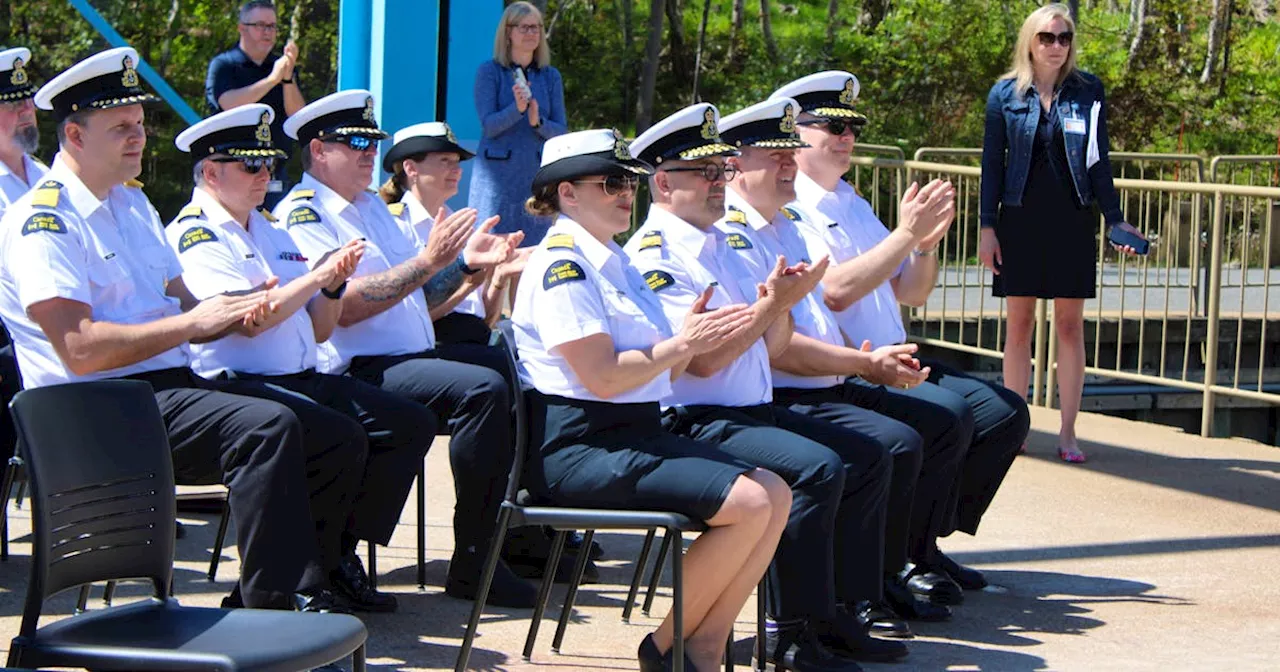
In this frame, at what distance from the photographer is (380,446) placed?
495 cm

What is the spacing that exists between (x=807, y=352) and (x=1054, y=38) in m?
2.90

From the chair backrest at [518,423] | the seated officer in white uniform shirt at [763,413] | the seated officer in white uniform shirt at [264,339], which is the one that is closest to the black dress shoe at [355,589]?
the seated officer in white uniform shirt at [264,339]

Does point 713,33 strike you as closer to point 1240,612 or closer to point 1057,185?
point 1057,185

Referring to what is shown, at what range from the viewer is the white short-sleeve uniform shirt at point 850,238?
17.7ft

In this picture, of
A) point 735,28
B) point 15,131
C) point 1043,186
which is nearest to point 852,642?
point 15,131

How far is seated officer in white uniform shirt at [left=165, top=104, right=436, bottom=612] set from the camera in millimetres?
4855

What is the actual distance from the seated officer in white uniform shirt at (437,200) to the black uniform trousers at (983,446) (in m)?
1.60

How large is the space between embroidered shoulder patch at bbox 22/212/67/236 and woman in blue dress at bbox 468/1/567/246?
399 cm

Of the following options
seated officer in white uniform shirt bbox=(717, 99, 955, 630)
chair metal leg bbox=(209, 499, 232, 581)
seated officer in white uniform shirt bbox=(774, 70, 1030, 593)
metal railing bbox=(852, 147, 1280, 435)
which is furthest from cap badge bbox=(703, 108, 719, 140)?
metal railing bbox=(852, 147, 1280, 435)

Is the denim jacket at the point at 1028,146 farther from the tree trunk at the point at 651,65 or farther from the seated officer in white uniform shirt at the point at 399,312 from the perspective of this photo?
the tree trunk at the point at 651,65

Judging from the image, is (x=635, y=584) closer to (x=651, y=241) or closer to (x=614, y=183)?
(x=651, y=241)

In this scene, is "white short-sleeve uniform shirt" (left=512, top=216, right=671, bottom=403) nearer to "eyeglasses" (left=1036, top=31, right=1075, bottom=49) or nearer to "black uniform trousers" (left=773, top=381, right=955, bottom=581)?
"black uniform trousers" (left=773, top=381, right=955, bottom=581)

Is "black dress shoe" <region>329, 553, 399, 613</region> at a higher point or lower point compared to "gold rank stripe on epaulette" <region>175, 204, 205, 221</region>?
lower

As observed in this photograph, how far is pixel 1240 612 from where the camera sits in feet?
17.8
